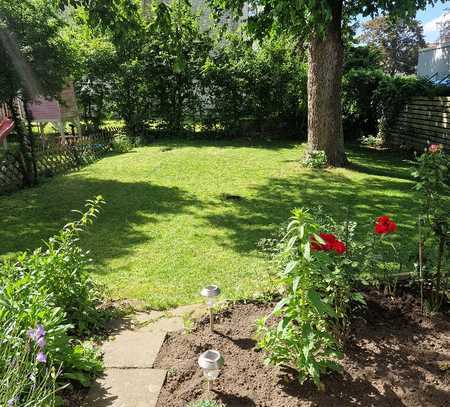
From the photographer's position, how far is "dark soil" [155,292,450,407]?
7.84 feet

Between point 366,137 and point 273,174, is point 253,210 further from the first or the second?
point 366,137

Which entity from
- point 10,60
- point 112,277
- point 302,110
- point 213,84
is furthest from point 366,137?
point 112,277

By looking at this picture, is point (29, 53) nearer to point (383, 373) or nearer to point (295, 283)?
point (295, 283)

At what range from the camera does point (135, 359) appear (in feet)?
9.64

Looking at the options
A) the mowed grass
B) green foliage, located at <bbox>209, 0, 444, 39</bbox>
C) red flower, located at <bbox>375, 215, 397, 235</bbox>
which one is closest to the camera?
red flower, located at <bbox>375, 215, 397, 235</bbox>

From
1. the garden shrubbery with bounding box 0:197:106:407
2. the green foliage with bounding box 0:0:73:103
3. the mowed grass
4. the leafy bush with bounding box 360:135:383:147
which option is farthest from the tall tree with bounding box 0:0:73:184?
the leafy bush with bounding box 360:135:383:147

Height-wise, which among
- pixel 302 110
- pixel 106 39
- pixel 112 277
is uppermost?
pixel 106 39

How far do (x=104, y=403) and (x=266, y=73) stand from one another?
14.7 meters

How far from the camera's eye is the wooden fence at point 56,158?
893 cm

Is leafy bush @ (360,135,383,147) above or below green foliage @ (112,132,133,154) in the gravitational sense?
below

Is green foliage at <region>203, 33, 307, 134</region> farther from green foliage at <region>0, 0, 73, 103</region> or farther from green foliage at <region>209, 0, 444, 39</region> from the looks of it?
green foliage at <region>0, 0, 73, 103</region>

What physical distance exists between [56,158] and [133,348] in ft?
28.9

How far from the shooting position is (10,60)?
311 inches

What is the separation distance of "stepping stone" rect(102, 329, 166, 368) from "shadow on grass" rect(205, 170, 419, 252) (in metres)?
2.23
